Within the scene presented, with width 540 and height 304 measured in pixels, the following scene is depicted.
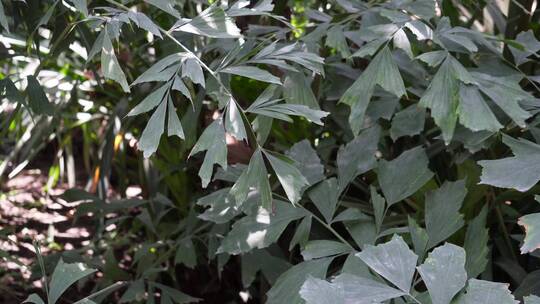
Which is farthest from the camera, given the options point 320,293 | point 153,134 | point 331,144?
point 331,144

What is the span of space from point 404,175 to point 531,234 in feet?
1.26

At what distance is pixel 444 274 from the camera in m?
0.72

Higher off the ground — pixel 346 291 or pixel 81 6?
pixel 81 6

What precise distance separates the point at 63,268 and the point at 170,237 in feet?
2.59

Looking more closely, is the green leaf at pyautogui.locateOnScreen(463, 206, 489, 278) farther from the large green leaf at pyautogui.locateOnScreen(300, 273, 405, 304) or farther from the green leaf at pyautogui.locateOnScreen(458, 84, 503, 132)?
the large green leaf at pyautogui.locateOnScreen(300, 273, 405, 304)

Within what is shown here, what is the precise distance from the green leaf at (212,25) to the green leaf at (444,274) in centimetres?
38

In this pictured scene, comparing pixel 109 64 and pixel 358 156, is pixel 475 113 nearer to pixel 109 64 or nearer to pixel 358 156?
pixel 358 156

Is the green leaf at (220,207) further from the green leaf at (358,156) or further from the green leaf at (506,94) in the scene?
the green leaf at (506,94)

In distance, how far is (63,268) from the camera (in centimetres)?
86

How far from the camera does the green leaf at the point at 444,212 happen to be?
3.23ft

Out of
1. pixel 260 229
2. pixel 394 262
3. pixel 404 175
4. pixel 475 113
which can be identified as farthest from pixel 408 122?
pixel 394 262

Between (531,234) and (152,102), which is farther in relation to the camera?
(152,102)

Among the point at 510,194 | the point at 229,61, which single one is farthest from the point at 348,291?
the point at 510,194

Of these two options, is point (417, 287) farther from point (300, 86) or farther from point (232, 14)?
point (232, 14)
